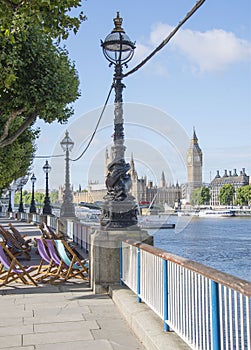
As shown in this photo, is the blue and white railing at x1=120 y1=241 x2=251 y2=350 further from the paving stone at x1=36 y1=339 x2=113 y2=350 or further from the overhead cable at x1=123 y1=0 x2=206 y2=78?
the overhead cable at x1=123 y1=0 x2=206 y2=78

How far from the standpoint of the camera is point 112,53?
7.90 m

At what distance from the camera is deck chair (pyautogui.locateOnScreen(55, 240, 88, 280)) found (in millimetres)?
8961

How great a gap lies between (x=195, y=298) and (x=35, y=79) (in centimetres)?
1063

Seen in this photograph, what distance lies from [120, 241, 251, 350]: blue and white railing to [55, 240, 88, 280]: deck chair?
106 inches

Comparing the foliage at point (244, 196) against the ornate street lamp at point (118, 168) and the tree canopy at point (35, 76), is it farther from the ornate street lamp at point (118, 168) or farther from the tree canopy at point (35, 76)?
the ornate street lamp at point (118, 168)

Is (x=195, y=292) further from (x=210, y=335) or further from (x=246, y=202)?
(x=246, y=202)

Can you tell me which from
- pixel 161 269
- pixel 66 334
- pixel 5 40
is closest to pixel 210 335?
pixel 161 269

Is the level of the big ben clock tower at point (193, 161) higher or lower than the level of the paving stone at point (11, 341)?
higher

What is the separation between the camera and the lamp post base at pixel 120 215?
7637 millimetres

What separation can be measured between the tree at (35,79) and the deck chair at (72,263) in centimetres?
537

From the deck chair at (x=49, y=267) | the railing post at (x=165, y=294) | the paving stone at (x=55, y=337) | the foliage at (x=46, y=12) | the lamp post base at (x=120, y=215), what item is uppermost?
the foliage at (x=46, y=12)

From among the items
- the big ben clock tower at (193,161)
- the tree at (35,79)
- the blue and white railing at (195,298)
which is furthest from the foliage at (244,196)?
the blue and white railing at (195,298)

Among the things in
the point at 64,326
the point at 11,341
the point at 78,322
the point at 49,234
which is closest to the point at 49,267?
the point at 78,322

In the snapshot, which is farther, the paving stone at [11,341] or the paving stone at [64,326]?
the paving stone at [64,326]
